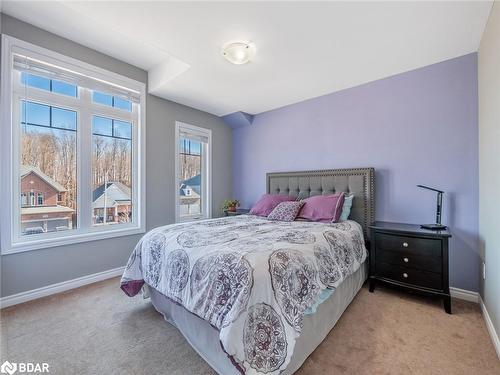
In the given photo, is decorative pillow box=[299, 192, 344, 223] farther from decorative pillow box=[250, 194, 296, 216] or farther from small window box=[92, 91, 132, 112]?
small window box=[92, 91, 132, 112]

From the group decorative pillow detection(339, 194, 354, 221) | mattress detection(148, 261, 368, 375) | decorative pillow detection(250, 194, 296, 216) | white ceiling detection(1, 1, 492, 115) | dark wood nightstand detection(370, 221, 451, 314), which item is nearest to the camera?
mattress detection(148, 261, 368, 375)

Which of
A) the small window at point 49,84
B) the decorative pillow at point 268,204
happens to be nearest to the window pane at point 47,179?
the small window at point 49,84

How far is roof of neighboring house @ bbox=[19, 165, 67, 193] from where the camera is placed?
91.0 inches

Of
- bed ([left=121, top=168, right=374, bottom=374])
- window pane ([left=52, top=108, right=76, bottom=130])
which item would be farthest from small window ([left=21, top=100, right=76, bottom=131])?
bed ([left=121, top=168, right=374, bottom=374])

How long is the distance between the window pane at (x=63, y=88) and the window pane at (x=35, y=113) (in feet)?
0.73

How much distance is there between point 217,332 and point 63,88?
303 centimetres

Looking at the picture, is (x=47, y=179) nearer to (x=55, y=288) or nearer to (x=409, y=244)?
(x=55, y=288)

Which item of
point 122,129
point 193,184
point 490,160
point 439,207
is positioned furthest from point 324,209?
point 122,129

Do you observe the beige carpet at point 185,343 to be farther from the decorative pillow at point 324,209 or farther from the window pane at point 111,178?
the window pane at point 111,178

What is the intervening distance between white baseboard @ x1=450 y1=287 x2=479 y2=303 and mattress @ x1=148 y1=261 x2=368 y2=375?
1.23 m

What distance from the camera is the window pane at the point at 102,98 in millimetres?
2838

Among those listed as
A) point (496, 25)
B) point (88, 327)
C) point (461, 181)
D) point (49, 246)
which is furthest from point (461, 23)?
point (49, 246)

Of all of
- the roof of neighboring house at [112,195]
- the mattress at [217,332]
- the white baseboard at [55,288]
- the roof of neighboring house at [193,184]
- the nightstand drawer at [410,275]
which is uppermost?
the roof of neighboring house at [193,184]

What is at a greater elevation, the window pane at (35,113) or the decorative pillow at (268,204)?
the window pane at (35,113)
